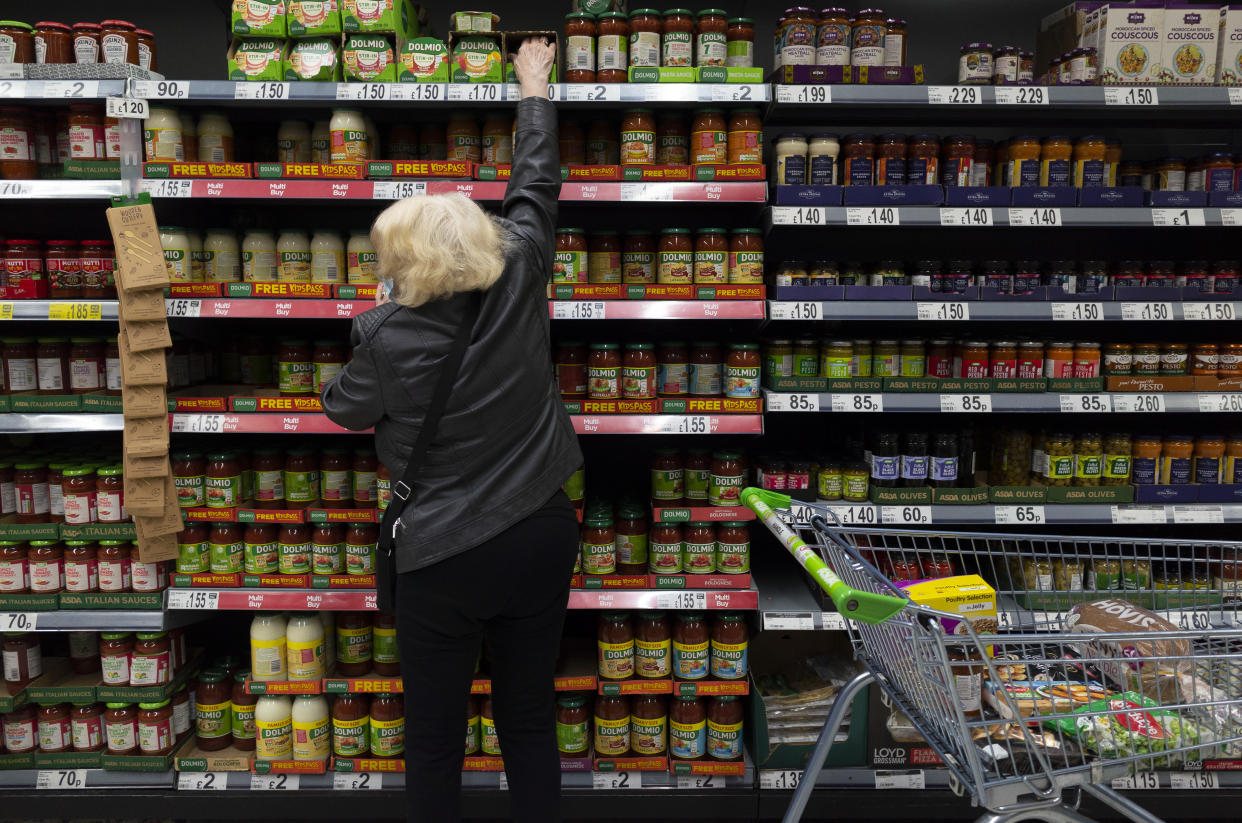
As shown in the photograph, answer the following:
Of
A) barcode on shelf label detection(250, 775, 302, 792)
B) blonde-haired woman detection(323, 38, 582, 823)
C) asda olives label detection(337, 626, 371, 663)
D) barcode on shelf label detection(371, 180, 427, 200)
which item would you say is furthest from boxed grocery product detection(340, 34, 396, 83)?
barcode on shelf label detection(250, 775, 302, 792)

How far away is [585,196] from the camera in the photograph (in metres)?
2.48

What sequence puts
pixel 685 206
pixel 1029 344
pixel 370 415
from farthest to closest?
pixel 685 206 < pixel 1029 344 < pixel 370 415

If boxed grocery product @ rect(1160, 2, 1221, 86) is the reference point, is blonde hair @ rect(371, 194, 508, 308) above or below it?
below

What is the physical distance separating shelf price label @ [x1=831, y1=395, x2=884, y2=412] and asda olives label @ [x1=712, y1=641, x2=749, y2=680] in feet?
2.74

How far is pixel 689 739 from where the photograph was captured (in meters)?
2.64

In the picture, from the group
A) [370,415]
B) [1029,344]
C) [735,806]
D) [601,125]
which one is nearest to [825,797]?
[735,806]

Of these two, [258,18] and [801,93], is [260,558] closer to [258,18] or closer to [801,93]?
[258,18]

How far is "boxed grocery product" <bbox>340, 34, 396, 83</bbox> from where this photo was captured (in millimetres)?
2463

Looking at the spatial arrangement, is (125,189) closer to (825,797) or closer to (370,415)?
(370,415)

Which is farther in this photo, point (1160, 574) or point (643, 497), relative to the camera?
point (643, 497)

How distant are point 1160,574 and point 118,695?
11.7ft

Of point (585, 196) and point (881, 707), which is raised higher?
point (585, 196)

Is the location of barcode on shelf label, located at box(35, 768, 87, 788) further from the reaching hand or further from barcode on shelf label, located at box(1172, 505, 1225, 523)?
barcode on shelf label, located at box(1172, 505, 1225, 523)

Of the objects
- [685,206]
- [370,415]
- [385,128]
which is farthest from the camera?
[685,206]
